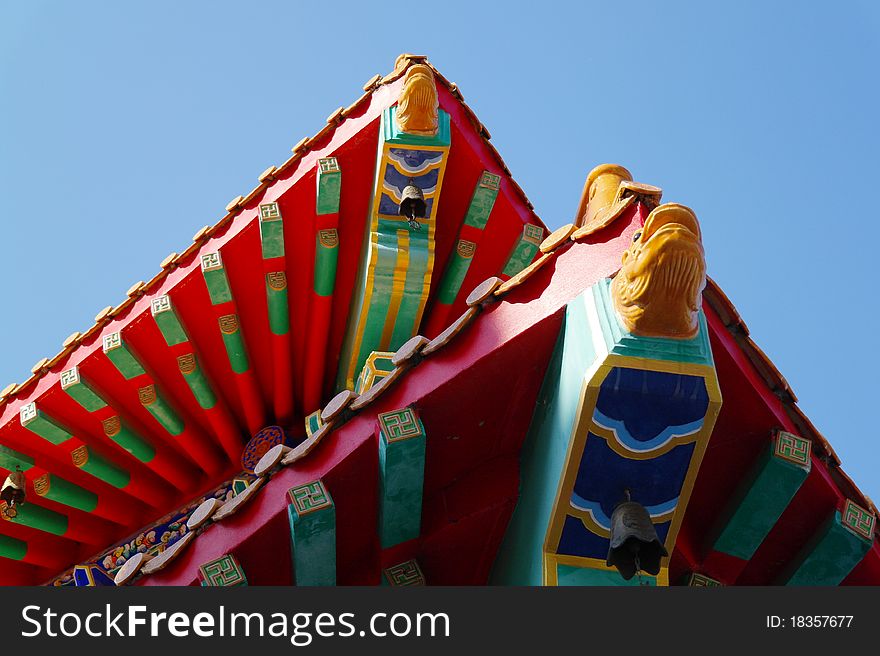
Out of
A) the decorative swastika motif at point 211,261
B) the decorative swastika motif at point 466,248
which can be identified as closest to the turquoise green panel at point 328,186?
→ the decorative swastika motif at point 211,261

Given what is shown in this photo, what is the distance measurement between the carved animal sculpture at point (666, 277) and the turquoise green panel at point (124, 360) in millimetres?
4094

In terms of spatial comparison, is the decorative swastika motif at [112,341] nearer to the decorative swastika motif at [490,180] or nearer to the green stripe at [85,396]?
the green stripe at [85,396]

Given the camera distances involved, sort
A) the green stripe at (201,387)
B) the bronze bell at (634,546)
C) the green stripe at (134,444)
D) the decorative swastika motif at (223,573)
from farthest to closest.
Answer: the green stripe at (201,387) → the green stripe at (134,444) → the decorative swastika motif at (223,573) → the bronze bell at (634,546)

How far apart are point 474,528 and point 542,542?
83cm

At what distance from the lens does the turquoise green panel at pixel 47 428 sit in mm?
6848

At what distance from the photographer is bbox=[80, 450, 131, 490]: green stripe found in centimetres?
716

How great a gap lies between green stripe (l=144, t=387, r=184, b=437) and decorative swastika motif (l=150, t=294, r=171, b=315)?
1.86 feet

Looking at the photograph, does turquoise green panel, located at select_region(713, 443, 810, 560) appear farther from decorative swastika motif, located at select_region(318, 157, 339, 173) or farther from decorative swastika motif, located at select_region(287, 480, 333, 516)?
decorative swastika motif, located at select_region(318, 157, 339, 173)

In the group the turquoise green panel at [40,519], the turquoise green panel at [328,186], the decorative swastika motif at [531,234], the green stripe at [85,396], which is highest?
the turquoise green panel at [328,186]

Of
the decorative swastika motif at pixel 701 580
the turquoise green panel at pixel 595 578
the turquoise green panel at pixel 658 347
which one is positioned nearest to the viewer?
the turquoise green panel at pixel 658 347

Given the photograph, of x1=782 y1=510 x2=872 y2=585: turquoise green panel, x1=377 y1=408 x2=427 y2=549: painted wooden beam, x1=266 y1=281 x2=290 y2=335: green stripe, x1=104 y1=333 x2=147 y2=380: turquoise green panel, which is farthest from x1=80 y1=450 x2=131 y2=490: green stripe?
x1=782 y1=510 x2=872 y2=585: turquoise green panel

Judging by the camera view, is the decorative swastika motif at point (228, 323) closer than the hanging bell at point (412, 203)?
No

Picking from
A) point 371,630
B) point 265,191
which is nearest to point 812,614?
point 371,630

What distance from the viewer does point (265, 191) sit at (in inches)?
289
